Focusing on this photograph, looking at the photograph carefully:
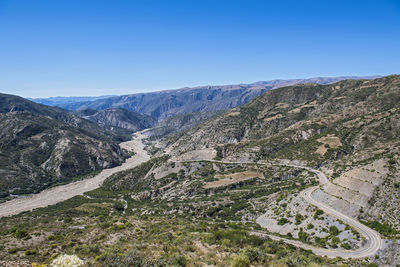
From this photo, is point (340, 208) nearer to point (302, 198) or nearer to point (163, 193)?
point (302, 198)

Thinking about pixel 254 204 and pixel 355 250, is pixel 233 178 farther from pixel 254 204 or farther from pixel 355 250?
pixel 355 250

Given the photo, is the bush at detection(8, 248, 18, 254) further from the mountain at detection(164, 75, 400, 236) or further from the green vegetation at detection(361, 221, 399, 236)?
the mountain at detection(164, 75, 400, 236)

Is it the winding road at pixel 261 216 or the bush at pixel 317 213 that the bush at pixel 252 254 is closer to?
the winding road at pixel 261 216

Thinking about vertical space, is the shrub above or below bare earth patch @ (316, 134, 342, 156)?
below

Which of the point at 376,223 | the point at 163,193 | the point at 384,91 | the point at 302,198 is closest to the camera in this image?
the point at 376,223

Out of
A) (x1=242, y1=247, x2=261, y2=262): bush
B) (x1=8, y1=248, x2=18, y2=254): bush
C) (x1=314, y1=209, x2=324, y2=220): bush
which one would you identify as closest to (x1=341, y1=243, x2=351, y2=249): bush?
(x1=314, y1=209, x2=324, y2=220): bush

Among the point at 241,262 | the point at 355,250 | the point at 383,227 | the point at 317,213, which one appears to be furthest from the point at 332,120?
the point at 241,262

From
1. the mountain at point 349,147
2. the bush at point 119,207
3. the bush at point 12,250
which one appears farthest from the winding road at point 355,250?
the bush at point 119,207

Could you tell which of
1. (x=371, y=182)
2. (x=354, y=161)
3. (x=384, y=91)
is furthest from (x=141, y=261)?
(x=384, y=91)
